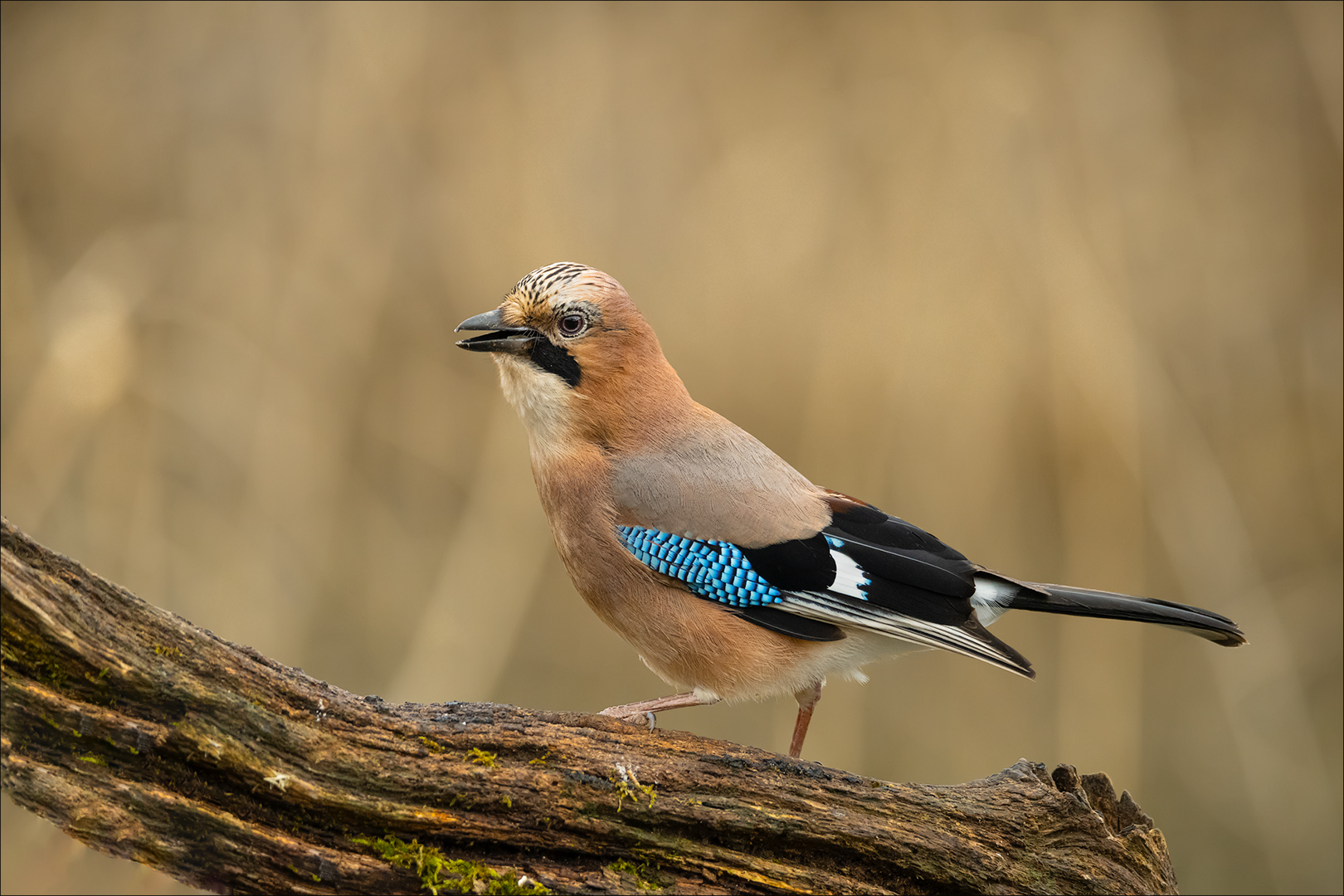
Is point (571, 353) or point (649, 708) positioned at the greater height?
point (571, 353)

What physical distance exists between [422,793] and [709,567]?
3.37 feet

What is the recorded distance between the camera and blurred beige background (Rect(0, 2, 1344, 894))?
5.18m

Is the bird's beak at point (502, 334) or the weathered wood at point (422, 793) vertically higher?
the bird's beak at point (502, 334)

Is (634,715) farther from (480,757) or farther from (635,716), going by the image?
(480,757)

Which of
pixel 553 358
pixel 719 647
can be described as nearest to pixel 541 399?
pixel 553 358

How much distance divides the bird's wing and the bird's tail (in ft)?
0.48

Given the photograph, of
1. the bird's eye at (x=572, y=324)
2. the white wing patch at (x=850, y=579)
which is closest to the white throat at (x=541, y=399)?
the bird's eye at (x=572, y=324)

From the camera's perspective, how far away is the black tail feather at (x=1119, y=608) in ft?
10.3

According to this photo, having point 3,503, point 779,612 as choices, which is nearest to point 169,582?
point 3,503

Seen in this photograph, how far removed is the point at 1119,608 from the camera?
10.3 ft

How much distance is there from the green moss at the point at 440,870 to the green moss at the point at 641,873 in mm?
190

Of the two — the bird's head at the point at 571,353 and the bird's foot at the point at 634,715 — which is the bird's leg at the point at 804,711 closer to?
the bird's foot at the point at 634,715

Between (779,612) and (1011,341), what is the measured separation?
113 inches

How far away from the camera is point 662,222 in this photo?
559 cm
